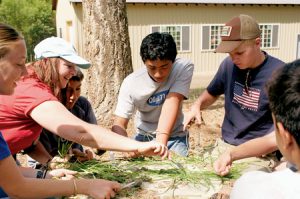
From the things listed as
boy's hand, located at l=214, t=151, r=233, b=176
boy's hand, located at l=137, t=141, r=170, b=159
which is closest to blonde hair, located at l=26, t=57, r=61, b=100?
boy's hand, located at l=137, t=141, r=170, b=159

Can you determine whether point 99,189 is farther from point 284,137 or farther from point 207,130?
point 207,130

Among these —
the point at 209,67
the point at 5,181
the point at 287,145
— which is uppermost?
the point at 287,145

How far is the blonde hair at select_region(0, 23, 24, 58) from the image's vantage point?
210 cm

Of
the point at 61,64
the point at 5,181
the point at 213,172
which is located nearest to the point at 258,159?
the point at 213,172

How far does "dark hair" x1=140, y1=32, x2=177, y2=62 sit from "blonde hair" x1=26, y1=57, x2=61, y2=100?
833mm

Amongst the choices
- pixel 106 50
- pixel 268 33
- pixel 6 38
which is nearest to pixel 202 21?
pixel 268 33

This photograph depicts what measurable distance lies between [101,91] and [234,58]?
12.5ft

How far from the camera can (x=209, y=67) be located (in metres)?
18.4

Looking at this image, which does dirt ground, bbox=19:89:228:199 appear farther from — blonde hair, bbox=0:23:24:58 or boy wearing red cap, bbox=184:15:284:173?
blonde hair, bbox=0:23:24:58

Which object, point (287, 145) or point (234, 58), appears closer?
point (287, 145)

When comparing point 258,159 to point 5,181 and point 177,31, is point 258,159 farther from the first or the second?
point 177,31

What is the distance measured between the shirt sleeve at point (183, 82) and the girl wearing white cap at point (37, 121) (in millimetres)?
896

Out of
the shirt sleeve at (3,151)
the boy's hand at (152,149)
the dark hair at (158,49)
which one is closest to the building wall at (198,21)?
the dark hair at (158,49)

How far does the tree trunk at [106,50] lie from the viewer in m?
6.52
